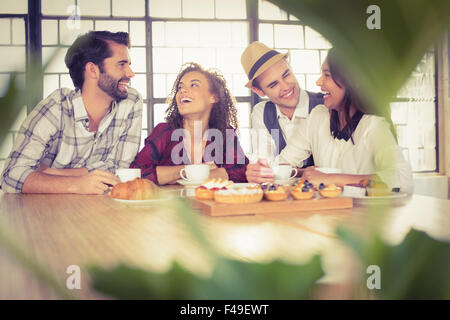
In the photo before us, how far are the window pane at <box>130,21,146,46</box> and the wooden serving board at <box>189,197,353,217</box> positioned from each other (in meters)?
3.94

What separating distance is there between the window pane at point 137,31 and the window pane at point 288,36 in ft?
A: 5.42

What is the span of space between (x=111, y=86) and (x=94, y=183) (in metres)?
1.04

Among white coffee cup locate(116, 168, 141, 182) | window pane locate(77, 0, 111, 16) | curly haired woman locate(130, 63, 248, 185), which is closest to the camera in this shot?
white coffee cup locate(116, 168, 141, 182)

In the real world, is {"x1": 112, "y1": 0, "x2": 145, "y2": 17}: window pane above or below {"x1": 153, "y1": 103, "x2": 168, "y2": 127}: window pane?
above

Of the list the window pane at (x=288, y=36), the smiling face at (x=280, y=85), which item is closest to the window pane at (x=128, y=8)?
the window pane at (x=288, y=36)

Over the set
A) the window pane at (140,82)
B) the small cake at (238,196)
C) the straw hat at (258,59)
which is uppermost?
the window pane at (140,82)

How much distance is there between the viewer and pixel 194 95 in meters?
2.62

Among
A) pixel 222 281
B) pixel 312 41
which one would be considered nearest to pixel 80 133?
pixel 222 281

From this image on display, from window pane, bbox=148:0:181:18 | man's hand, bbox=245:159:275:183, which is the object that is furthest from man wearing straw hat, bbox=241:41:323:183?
window pane, bbox=148:0:181:18

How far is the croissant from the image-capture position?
1.23 m

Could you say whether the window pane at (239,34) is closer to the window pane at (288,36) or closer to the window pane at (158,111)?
the window pane at (288,36)

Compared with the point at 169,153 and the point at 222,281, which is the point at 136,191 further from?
the point at 169,153

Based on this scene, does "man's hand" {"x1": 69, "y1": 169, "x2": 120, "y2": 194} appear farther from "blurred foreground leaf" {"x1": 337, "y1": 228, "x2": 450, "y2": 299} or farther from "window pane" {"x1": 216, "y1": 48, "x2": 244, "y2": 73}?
"window pane" {"x1": 216, "y1": 48, "x2": 244, "y2": 73}

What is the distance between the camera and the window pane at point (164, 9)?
4.66 metres
